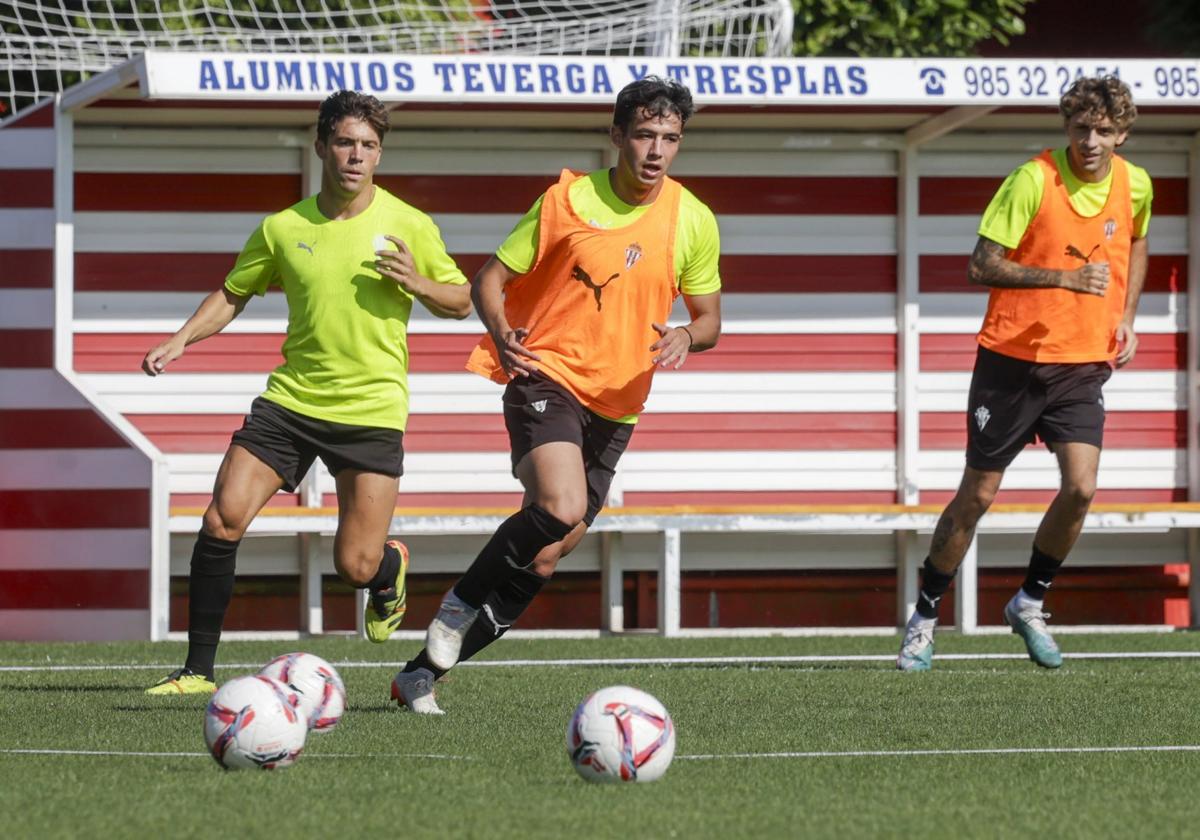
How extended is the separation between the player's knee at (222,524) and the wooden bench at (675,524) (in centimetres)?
363

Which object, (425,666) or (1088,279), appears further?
(1088,279)

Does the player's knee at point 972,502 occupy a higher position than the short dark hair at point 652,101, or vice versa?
the short dark hair at point 652,101

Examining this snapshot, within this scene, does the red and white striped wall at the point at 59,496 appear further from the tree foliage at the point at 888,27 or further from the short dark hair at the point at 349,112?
the tree foliage at the point at 888,27

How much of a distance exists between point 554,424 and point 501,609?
2.06 ft

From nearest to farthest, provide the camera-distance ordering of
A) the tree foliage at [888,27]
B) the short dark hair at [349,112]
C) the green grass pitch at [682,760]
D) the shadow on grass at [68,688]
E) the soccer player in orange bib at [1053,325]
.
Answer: the green grass pitch at [682,760] < the short dark hair at [349,112] < the shadow on grass at [68,688] < the soccer player in orange bib at [1053,325] < the tree foliage at [888,27]

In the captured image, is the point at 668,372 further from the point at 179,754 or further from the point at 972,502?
the point at 179,754

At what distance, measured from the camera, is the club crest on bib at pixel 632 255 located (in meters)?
7.22

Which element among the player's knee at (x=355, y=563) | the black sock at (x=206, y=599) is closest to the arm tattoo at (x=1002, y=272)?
the player's knee at (x=355, y=563)

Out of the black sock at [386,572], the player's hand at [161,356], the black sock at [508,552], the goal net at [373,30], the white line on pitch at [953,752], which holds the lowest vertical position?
the white line on pitch at [953,752]

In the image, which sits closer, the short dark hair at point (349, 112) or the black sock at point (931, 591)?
the short dark hair at point (349, 112)

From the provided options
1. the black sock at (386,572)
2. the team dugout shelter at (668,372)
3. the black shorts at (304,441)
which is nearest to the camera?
the black shorts at (304,441)

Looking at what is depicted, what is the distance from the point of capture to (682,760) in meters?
5.87

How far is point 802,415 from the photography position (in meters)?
13.0

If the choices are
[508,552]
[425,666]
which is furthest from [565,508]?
[425,666]
